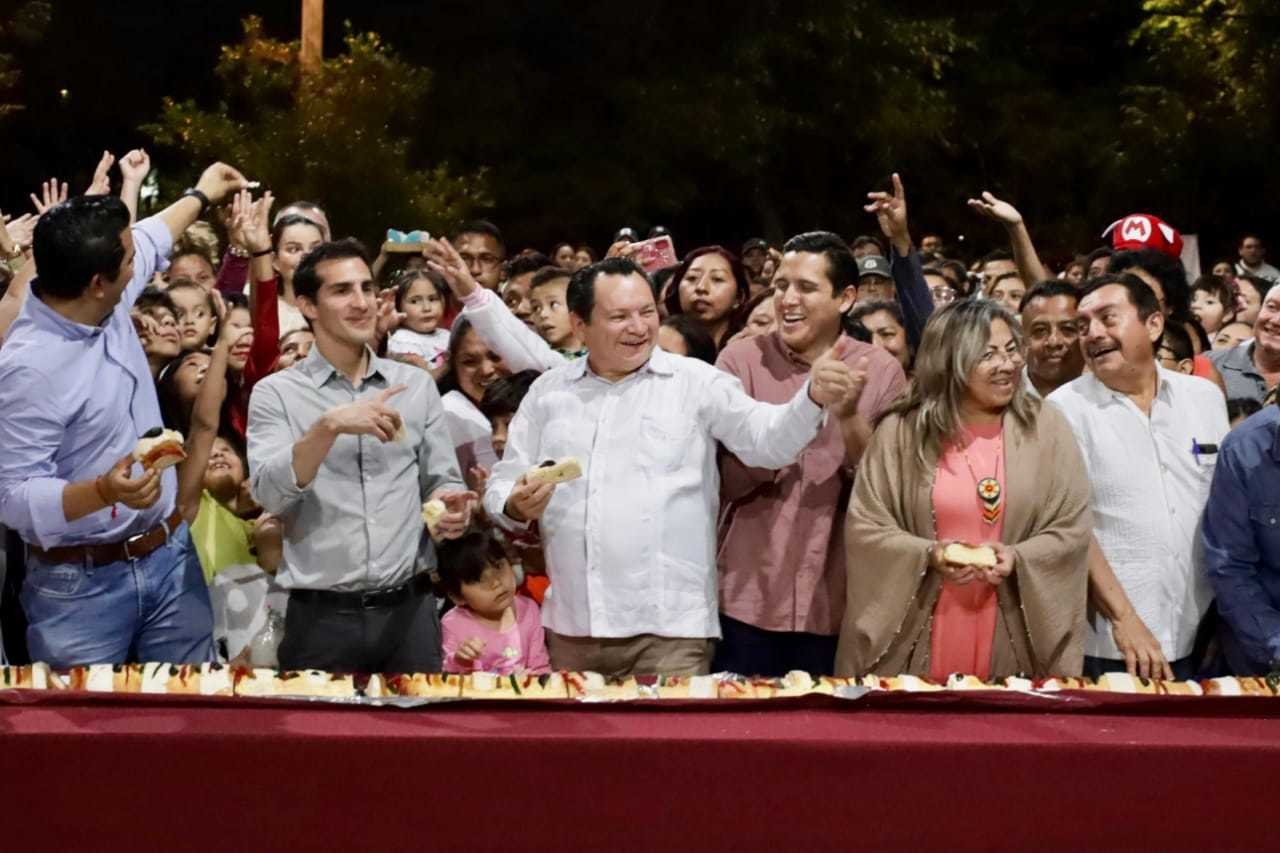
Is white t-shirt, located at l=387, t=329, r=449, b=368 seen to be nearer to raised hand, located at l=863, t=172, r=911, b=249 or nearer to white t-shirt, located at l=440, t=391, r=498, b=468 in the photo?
white t-shirt, located at l=440, t=391, r=498, b=468

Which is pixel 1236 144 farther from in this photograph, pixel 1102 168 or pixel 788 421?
pixel 788 421

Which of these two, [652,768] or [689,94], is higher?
[689,94]

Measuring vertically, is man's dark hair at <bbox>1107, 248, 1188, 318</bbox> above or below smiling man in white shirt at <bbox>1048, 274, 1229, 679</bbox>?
above

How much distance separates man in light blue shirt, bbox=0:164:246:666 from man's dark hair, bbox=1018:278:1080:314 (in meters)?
2.88

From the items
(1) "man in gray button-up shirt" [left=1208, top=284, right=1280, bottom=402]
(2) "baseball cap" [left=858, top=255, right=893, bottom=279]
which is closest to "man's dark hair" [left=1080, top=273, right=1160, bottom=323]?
(1) "man in gray button-up shirt" [left=1208, top=284, right=1280, bottom=402]

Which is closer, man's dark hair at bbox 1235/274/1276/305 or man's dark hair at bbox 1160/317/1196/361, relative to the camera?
man's dark hair at bbox 1160/317/1196/361

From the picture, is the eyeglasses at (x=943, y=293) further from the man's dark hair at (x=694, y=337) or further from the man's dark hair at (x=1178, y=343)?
the man's dark hair at (x=694, y=337)

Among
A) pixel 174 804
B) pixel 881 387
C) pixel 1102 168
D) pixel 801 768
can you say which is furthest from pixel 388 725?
pixel 1102 168

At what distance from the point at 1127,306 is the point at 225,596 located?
9.14ft

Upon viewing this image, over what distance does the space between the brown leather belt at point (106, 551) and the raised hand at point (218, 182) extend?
106cm

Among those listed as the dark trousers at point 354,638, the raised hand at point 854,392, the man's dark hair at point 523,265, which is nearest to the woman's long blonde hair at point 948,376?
the raised hand at point 854,392

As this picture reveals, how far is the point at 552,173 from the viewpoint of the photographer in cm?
1855

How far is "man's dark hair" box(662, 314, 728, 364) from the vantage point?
6.01 m

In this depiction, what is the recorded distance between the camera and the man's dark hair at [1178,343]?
616 centimetres
